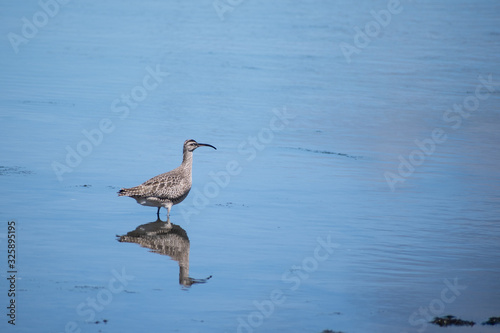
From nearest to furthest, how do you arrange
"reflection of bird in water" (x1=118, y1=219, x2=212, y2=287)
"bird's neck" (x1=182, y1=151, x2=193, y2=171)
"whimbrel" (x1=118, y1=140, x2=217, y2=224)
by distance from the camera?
"reflection of bird in water" (x1=118, y1=219, x2=212, y2=287), "whimbrel" (x1=118, y1=140, x2=217, y2=224), "bird's neck" (x1=182, y1=151, x2=193, y2=171)

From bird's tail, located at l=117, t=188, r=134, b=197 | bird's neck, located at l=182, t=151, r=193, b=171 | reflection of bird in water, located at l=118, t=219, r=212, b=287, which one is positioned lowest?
reflection of bird in water, located at l=118, t=219, r=212, b=287

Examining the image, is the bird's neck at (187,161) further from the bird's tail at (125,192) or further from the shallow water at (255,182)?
the bird's tail at (125,192)

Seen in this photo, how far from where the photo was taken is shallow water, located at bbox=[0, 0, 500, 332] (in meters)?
10.7

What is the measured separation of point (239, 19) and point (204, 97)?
22.3 m

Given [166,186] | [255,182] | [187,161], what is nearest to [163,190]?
[166,186]

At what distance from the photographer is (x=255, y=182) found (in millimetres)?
17219

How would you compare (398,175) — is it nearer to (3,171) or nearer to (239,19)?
(3,171)

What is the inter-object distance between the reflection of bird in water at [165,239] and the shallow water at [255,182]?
14 cm

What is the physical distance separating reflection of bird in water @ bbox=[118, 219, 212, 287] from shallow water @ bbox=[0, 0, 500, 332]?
0.47ft

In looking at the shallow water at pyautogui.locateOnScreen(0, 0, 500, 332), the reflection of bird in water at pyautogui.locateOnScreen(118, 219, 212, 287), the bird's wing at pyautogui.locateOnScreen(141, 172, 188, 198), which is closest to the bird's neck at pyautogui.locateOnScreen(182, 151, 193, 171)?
the bird's wing at pyautogui.locateOnScreen(141, 172, 188, 198)

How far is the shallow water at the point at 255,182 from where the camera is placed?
10727mm

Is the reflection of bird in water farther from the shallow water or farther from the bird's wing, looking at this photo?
the bird's wing

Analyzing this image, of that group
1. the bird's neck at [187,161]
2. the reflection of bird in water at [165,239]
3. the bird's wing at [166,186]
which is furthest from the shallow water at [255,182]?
the bird's neck at [187,161]

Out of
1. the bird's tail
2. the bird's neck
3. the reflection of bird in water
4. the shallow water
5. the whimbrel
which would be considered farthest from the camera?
the bird's neck
